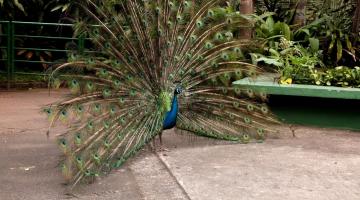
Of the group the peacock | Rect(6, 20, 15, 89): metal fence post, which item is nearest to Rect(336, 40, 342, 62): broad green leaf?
the peacock

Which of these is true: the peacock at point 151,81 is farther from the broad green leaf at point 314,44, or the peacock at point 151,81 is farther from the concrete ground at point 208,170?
the broad green leaf at point 314,44

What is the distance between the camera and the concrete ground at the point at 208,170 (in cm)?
515

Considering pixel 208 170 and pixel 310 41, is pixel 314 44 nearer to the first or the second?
pixel 310 41

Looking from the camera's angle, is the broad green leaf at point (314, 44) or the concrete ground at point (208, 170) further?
the broad green leaf at point (314, 44)

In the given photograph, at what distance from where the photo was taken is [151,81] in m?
6.47

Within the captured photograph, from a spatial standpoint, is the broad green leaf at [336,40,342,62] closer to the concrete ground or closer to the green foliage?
the green foliage

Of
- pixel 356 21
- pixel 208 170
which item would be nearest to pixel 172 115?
pixel 208 170

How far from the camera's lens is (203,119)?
22.5ft

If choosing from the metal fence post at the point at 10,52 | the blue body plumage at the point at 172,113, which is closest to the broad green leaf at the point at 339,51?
the blue body plumage at the point at 172,113

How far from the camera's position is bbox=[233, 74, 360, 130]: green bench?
795 centimetres

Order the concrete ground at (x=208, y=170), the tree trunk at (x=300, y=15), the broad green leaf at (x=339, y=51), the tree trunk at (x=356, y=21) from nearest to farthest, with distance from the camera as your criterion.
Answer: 1. the concrete ground at (x=208, y=170)
2. the tree trunk at (x=356, y=21)
3. the broad green leaf at (x=339, y=51)
4. the tree trunk at (x=300, y=15)

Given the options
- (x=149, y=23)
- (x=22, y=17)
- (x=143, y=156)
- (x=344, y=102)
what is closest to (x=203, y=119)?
(x=143, y=156)

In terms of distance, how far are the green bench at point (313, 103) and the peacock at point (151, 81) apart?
84cm

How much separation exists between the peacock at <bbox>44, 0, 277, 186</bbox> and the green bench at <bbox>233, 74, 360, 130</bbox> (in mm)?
844
